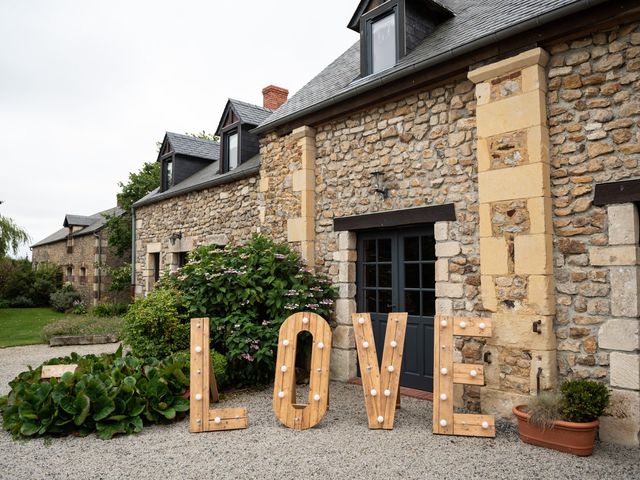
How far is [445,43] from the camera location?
17.9 feet

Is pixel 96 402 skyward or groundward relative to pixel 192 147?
groundward

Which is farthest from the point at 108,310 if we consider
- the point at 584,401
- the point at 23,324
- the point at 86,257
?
the point at 584,401

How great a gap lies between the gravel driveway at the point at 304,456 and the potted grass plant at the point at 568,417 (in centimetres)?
11

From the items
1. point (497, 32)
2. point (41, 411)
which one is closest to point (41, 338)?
point (41, 411)

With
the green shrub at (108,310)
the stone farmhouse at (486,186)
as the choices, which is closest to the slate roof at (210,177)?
the stone farmhouse at (486,186)

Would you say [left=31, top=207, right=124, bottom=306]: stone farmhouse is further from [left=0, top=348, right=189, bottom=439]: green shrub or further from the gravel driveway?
the gravel driveway

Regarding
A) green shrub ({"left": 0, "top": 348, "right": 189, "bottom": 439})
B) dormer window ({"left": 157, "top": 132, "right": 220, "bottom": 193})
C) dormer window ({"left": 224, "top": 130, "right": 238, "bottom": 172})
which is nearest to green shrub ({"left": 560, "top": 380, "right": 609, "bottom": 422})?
green shrub ({"left": 0, "top": 348, "right": 189, "bottom": 439})

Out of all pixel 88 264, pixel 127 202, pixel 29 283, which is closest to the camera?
pixel 127 202

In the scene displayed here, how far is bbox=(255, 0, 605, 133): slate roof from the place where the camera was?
14.4 ft

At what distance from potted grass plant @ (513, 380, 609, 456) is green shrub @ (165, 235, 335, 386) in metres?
3.02

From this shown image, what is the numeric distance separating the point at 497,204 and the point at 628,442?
93.2 inches

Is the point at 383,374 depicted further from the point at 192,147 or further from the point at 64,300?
the point at 64,300

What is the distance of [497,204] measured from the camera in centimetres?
464

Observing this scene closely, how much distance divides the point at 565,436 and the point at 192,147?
1159 cm
